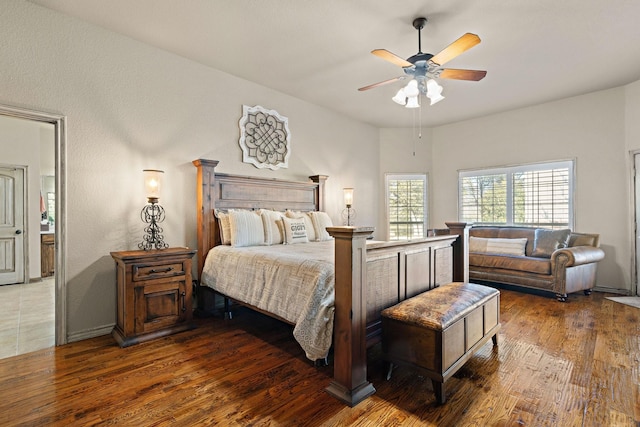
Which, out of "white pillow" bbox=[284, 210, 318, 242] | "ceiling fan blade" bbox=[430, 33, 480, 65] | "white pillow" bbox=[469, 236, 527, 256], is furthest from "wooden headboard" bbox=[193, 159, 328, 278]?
"white pillow" bbox=[469, 236, 527, 256]

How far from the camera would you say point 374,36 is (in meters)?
3.18

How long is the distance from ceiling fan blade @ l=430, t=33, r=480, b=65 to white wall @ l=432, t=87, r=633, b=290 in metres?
3.58

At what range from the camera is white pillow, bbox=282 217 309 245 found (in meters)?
3.92

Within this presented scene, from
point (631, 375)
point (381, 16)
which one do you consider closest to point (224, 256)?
point (381, 16)

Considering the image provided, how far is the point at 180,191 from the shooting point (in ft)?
12.1

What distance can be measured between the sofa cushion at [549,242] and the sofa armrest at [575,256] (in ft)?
0.94

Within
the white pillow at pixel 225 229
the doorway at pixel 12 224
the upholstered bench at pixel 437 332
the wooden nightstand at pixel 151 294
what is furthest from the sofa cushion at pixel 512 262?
the doorway at pixel 12 224

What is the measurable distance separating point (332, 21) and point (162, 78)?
1.97 metres

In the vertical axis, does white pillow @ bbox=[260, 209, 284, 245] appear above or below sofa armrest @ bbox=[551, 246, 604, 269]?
above

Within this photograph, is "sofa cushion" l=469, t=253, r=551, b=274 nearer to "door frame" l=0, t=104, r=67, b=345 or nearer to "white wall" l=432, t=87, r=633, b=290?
"white wall" l=432, t=87, r=633, b=290

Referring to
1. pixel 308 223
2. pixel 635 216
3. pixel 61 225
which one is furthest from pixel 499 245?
pixel 61 225

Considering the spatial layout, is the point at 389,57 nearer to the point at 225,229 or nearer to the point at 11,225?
the point at 225,229

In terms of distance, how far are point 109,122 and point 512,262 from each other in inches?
215

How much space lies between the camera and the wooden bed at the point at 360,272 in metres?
1.97
